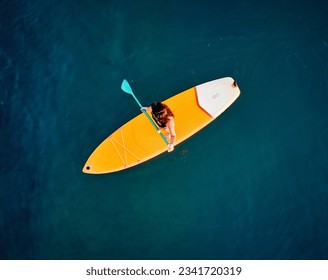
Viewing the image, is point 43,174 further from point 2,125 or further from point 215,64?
point 215,64

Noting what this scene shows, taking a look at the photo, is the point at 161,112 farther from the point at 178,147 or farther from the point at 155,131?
the point at 178,147

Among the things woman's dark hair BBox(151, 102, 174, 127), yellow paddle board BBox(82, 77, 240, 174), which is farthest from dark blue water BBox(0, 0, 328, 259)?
woman's dark hair BBox(151, 102, 174, 127)

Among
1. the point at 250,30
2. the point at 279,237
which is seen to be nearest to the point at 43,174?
the point at 279,237

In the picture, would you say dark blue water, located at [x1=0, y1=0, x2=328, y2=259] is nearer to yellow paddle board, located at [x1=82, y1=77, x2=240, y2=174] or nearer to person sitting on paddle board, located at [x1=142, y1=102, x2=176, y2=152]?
yellow paddle board, located at [x1=82, y1=77, x2=240, y2=174]

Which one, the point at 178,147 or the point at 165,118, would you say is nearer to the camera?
the point at 165,118

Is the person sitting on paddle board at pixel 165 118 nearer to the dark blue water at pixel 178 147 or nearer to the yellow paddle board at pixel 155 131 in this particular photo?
the yellow paddle board at pixel 155 131

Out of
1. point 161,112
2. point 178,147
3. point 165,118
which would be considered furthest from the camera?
point 178,147

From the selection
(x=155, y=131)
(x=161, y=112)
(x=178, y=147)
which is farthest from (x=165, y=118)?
(x=178, y=147)
